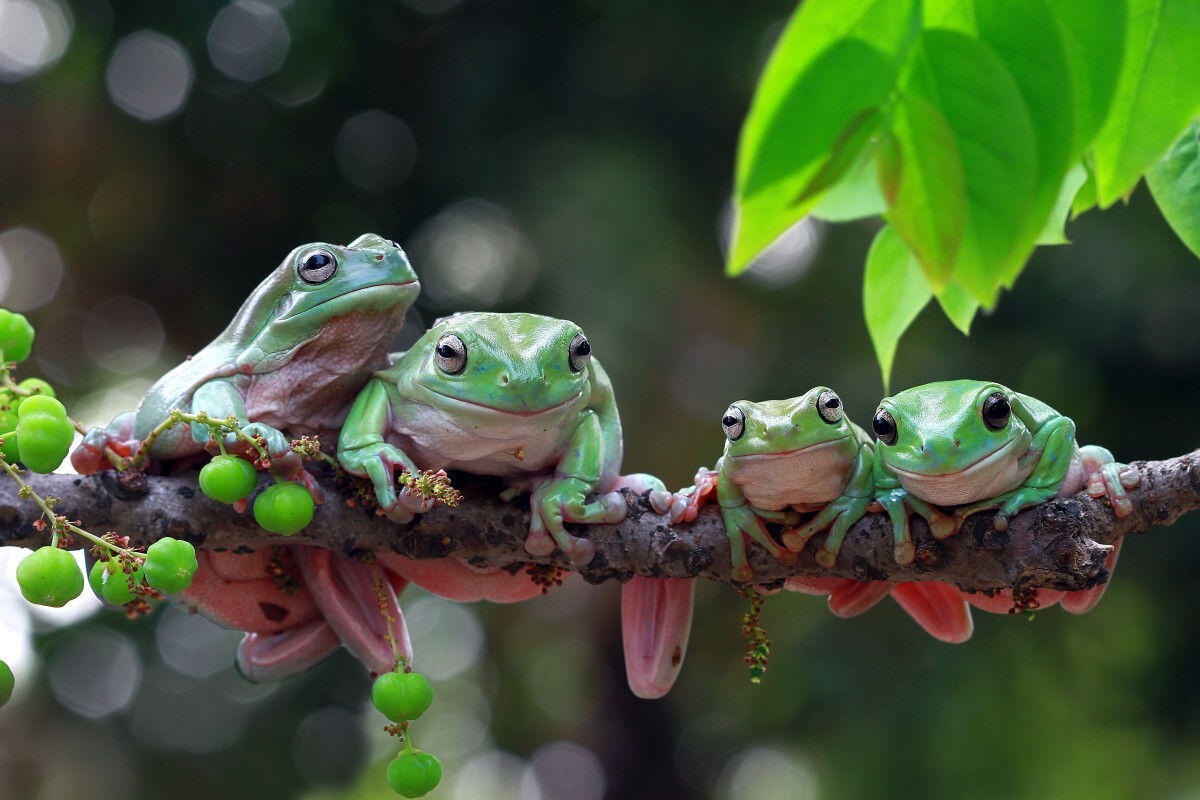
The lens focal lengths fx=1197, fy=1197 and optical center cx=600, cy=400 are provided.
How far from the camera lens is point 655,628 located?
97.7 inches

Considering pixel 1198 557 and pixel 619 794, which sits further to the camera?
pixel 619 794

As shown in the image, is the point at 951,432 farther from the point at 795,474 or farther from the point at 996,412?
the point at 795,474

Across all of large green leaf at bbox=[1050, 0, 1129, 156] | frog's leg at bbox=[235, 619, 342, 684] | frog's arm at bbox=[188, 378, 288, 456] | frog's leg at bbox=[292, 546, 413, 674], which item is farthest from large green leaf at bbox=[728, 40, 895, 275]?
frog's leg at bbox=[235, 619, 342, 684]

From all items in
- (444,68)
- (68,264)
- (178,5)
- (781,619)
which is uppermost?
(178,5)

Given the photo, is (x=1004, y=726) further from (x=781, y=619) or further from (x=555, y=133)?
(x=555, y=133)

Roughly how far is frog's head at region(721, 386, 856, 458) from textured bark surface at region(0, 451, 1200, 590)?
0.18m

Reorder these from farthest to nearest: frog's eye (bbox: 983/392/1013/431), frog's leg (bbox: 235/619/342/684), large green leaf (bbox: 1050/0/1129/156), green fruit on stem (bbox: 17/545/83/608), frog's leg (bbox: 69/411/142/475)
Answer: frog's leg (bbox: 235/619/342/684)
frog's leg (bbox: 69/411/142/475)
frog's eye (bbox: 983/392/1013/431)
green fruit on stem (bbox: 17/545/83/608)
large green leaf (bbox: 1050/0/1129/156)

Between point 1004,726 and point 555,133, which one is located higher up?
point 555,133

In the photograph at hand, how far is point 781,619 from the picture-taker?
23.3ft

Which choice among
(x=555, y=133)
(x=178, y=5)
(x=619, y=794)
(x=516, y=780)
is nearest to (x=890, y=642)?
(x=619, y=794)

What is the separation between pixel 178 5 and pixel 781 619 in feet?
16.7

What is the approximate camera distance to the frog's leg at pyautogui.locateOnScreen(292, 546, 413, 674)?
2455 millimetres

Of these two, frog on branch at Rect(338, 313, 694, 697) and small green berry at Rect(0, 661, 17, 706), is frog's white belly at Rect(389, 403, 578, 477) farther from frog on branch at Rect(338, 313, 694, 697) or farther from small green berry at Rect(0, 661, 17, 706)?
small green berry at Rect(0, 661, 17, 706)

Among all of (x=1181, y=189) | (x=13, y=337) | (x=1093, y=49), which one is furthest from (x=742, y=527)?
(x=13, y=337)
